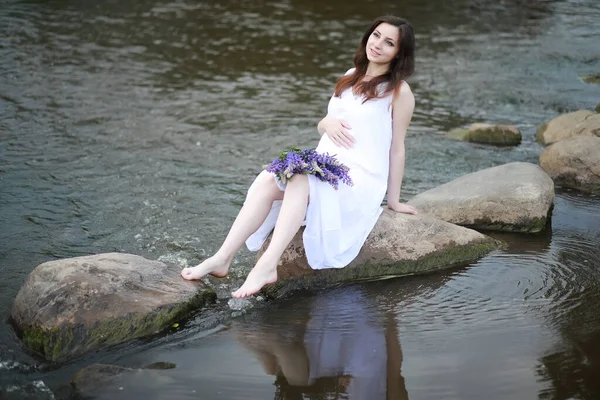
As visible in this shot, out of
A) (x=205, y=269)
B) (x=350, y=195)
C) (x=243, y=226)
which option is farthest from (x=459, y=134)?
(x=205, y=269)

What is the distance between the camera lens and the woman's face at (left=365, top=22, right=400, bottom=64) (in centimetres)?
546

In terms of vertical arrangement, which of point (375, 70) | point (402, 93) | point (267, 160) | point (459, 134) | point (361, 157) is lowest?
point (267, 160)

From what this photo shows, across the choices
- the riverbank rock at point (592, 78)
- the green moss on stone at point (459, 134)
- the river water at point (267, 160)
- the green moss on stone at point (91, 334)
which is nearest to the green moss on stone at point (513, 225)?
the river water at point (267, 160)

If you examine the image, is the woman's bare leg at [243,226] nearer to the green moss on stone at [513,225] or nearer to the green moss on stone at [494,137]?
the green moss on stone at [513,225]

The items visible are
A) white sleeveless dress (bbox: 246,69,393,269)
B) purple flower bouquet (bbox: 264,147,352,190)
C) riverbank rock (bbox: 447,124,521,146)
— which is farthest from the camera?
riverbank rock (bbox: 447,124,521,146)

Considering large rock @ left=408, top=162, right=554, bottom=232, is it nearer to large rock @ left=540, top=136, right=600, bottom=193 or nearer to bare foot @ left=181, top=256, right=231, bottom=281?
large rock @ left=540, top=136, right=600, bottom=193

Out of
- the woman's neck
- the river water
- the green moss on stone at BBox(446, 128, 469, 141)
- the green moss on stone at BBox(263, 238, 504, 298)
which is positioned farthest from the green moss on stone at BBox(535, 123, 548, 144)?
the woman's neck

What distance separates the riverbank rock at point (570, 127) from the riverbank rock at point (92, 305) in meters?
5.27

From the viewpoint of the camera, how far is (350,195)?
5.26 meters

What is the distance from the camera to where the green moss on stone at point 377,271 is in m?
5.35

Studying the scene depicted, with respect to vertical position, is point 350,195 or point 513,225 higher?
point 350,195

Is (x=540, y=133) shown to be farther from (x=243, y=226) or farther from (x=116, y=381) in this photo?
(x=116, y=381)

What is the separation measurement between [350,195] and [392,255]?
578mm

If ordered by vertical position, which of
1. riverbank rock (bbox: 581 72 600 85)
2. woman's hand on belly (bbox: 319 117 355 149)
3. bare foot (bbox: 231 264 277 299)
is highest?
woman's hand on belly (bbox: 319 117 355 149)
